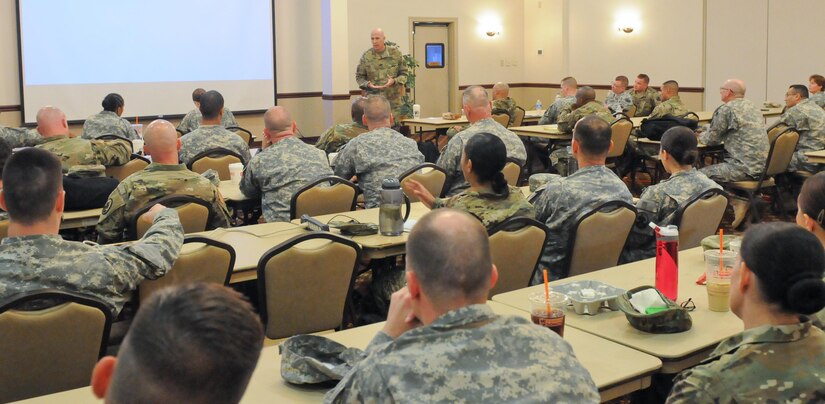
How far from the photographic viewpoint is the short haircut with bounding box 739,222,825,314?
200cm

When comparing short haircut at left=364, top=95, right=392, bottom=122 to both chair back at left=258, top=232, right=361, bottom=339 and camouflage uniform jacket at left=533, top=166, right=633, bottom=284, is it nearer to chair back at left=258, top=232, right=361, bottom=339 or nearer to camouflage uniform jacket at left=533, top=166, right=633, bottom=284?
camouflage uniform jacket at left=533, top=166, right=633, bottom=284

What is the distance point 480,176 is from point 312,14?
1029 cm

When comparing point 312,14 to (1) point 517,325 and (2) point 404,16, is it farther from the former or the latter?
(1) point 517,325

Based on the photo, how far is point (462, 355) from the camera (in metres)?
1.78

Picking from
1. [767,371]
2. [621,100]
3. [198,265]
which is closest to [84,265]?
[198,265]

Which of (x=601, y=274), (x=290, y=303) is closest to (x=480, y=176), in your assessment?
(x=601, y=274)

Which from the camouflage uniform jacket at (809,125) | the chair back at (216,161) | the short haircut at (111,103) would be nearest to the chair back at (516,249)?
the chair back at (216,161)

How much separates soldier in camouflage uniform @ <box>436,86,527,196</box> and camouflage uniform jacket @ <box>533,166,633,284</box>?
1813mm

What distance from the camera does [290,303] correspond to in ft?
12.2

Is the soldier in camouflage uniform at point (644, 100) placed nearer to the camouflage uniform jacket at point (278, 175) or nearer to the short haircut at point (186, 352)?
the camouflage uniform jacket at point (278, 175)

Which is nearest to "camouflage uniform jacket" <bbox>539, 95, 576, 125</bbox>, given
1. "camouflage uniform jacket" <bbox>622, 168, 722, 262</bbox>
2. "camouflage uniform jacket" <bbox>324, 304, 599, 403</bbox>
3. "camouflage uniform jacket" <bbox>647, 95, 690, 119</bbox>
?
"camouflage uniform jacket" <bbox>647, 95, 690, 119</bbox>

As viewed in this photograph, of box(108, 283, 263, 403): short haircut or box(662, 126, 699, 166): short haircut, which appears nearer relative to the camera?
box(108, 283, 263, 403): short haircut

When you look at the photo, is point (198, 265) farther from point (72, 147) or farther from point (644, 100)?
point (644, 100)

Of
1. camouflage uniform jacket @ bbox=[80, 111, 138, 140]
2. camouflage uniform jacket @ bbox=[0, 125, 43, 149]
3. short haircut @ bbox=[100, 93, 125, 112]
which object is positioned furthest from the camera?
short haircut @ bbox=[100, 93, 125, 112]
